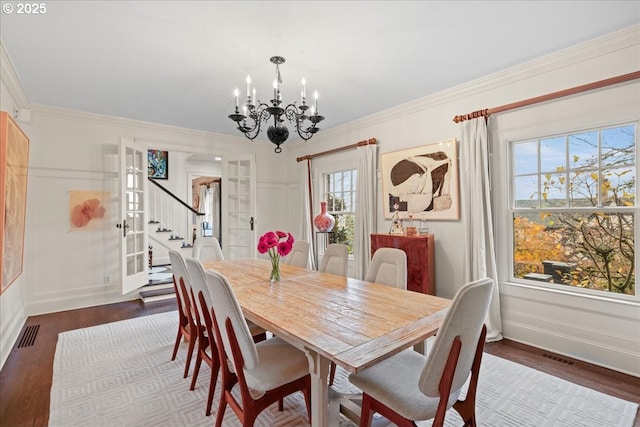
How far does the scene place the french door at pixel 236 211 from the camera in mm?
5590

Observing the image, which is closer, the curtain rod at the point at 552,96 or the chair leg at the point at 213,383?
the chair leg at the point at 213,383

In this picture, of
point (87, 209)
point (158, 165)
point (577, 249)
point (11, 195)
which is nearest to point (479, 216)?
point (577, 249)

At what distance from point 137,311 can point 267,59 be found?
144 inches

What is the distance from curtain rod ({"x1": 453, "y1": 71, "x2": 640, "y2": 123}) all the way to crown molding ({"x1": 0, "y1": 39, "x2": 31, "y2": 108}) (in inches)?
169

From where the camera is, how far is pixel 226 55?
274cm

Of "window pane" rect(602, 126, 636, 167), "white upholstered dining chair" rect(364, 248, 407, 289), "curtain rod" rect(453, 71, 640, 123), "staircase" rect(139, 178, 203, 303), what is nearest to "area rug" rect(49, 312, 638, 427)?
"white upholstered dining chair" rect(364, 248, 407, 289)

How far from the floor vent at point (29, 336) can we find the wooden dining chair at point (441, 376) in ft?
11.5

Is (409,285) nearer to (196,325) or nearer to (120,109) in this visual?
(196,325)

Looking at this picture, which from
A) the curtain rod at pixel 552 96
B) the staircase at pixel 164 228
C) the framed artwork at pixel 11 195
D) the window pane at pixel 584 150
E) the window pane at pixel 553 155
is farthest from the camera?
the staircase at pixel 164 228

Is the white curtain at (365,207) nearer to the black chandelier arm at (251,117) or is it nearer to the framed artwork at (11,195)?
the black chandelier arm at (251,117)

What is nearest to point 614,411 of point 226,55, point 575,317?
point 575,317

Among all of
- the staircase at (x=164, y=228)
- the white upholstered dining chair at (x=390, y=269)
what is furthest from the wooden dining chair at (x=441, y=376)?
the staircase at (x=164, y=228)

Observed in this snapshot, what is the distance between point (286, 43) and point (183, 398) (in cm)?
281

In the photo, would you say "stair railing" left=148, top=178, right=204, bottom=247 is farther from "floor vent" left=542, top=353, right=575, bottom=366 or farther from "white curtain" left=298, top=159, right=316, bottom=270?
"floor vent" left=542, top=353, right=575, bottom=366
